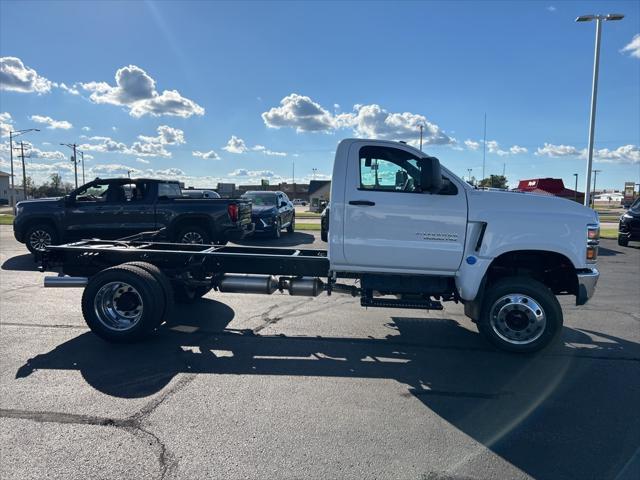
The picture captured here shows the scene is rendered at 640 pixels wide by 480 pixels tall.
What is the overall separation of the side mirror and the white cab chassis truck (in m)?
0.01

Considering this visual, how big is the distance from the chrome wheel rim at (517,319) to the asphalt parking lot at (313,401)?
0.26 metres

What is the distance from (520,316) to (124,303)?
4.60m

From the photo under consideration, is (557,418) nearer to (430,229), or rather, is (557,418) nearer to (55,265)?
(430,229)

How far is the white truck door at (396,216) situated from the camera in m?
5.13

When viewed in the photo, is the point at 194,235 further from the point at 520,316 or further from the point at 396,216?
the point at 520,316

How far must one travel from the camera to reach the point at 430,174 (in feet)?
15.5

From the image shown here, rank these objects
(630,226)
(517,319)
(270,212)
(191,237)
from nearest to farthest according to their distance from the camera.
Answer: (517,319), (191,237), (630,226), (270,212)

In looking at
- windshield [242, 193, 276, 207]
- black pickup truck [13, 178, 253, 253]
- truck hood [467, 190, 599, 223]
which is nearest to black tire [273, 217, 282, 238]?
windshield [242, 193, 276, 207]

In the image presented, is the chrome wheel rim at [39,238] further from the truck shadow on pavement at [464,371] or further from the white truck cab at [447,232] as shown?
the white truck cab at [447,232]

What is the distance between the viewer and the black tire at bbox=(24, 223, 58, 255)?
11.6 m

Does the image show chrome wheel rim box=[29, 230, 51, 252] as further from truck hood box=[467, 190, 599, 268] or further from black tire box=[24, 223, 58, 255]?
truck hood box=[467, 190, 599, 268]

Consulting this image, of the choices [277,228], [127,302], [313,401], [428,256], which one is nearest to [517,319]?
[428,256]

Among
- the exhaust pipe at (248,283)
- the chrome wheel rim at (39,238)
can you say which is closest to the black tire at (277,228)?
the chrome wheel rim at (39,238)

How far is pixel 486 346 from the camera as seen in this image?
5.47m
